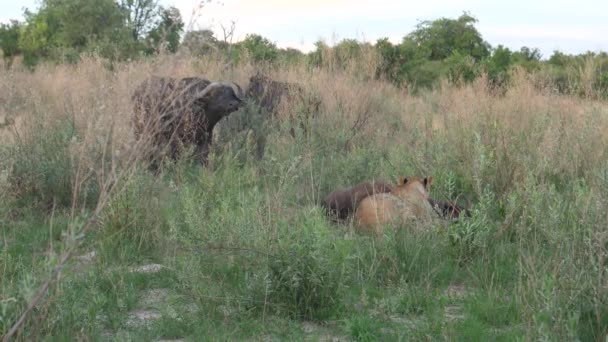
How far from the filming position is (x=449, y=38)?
38656 millimetres

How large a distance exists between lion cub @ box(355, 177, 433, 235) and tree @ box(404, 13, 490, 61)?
31.1 meters

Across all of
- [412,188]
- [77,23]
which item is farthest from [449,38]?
[412,188]

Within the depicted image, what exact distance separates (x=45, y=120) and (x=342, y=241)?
443 centimetres

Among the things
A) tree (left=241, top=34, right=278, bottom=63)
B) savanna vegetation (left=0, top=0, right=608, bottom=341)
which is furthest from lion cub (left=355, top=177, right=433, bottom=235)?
tree (left=241, top=34, right=278, bottom=63)

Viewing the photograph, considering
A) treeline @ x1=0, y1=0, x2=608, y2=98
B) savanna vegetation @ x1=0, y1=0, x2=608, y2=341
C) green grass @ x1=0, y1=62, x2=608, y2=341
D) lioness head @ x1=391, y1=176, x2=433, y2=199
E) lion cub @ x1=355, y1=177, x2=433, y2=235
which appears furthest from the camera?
treeline @ x1=0, y1=0, x2=608, y2=98

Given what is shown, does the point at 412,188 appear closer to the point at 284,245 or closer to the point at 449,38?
the point at 284,245

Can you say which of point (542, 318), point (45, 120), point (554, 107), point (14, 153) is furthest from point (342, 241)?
point (554, 107)

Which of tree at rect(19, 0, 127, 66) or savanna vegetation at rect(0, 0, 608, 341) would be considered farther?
tree at rect(19, 0, 127, 66)

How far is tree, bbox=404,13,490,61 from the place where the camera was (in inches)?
1426

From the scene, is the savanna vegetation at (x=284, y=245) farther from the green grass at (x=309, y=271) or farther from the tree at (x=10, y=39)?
the tree at (x=10, y=39)

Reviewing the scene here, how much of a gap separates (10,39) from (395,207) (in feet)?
115

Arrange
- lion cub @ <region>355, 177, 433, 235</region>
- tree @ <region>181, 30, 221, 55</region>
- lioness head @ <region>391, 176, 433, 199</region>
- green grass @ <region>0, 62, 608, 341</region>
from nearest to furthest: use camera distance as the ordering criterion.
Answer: tree @ <region>181, 30, 221, 55</region> < green grass @ <region>0, 62, 608, 341</region> < lion cub @ <region>355, 177, 433, 235</region> < lioness head @ <region>391, 176, 433, 199</region>

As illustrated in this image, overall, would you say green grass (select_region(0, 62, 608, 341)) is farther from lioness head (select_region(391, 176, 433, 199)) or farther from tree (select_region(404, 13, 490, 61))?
tree (select_region(404, 13, 490, 61))

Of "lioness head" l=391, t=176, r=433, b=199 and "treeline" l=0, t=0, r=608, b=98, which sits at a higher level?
"treeline" l=0, t=0, r=608, b=98
